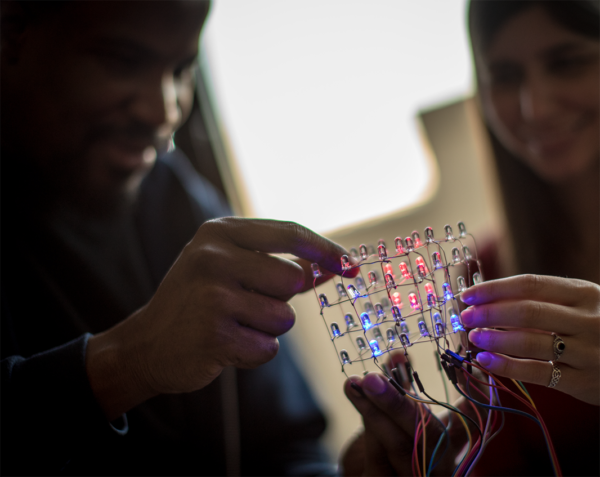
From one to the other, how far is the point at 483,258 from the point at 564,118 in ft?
2.05

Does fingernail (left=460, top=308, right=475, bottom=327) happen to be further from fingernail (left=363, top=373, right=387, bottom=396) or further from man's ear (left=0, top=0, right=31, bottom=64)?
man's ear (left=0, top=0, right=31, bottom=64)

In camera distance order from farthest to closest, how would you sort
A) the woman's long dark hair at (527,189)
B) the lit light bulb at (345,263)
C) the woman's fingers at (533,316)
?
the woman's long dark hair at (527,189) < the lit light bulb at (345,263) < the woman's fingers at (533,316)

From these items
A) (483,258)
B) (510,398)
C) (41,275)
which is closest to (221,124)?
(41,275)

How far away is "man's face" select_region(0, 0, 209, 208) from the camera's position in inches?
37.4

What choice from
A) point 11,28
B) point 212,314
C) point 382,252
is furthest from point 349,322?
point 11,28

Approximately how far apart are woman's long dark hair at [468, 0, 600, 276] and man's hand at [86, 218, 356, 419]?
3.37 feet

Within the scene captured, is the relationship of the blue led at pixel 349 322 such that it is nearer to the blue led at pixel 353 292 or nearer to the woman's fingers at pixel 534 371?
the blue led at pixel 353 292

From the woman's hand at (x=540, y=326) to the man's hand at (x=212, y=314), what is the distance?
0.26m

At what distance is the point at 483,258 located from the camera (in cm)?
162

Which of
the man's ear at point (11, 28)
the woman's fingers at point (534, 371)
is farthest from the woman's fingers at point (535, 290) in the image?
the man's ear at point (11, 28)

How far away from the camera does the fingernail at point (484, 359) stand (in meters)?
0.61

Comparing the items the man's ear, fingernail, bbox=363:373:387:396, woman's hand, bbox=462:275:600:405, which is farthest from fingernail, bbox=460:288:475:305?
the man's ear

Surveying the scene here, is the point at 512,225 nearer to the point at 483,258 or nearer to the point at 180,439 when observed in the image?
the point at 483,258

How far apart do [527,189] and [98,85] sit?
1.52m
